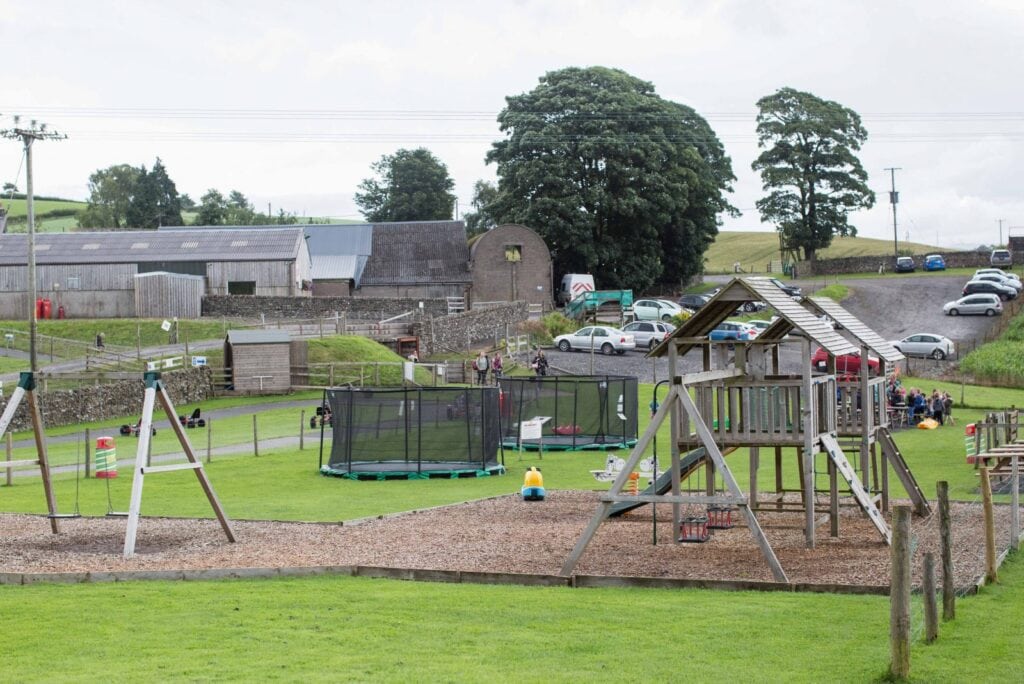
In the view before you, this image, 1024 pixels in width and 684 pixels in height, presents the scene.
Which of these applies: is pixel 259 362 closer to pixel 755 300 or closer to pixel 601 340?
pixel 601 340

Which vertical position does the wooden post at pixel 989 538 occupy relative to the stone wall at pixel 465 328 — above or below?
below

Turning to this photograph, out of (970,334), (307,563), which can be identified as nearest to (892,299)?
(970,334)

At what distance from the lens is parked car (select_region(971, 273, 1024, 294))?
265 feet

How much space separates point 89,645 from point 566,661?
475 centimetres

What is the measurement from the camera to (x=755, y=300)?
731 inches

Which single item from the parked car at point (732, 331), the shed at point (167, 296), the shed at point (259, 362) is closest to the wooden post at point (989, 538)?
the shed at point (259, 362)

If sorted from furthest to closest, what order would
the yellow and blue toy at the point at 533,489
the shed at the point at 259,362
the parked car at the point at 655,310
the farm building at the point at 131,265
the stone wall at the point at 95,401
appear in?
the farm building at the point at 131,265
the parked car at the point at 655,310
the shed at the point at 259,362
the stone wall at the point at 95,401
the yellow and blue toy at the point at 533,489

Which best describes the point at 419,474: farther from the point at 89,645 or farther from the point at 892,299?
the point at 892,299

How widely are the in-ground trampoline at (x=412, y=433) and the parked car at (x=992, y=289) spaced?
55884mm

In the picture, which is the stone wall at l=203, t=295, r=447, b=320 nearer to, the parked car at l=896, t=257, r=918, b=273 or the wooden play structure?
the parked car at l=896, t=257, r=918, b=273

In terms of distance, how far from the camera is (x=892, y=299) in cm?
8338

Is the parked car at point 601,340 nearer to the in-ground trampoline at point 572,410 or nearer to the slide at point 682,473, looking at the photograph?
the in-ground trampoline at point 572,410

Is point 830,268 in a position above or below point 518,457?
above

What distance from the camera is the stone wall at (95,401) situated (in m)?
45.8
